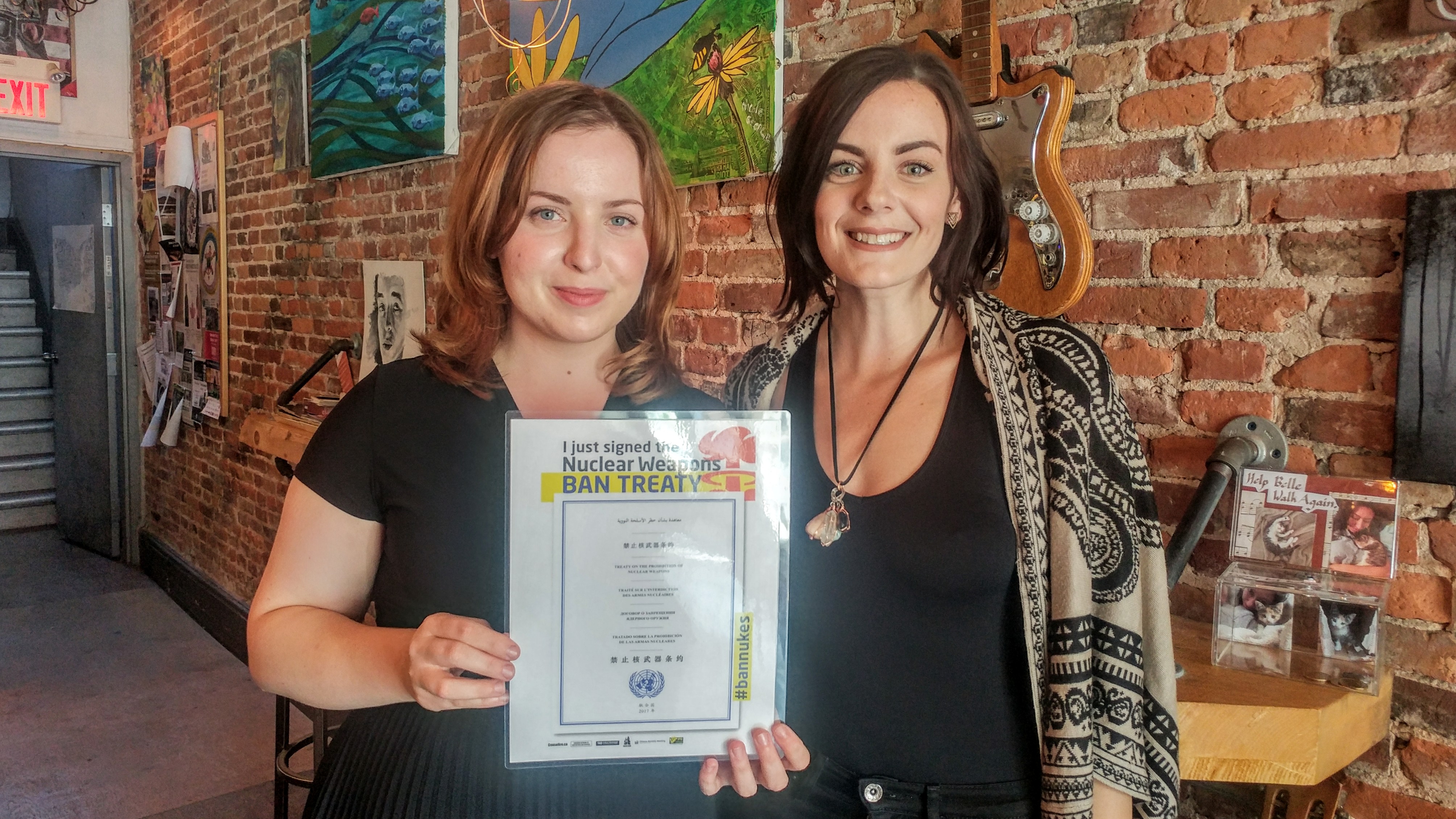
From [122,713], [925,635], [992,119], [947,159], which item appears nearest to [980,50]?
[992,119]

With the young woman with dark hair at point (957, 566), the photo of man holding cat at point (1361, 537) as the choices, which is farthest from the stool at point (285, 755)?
the photo of man holding cat at point (1361, 537)

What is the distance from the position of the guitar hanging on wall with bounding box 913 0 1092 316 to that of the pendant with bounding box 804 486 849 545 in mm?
690

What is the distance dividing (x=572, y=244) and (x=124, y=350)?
5.90m

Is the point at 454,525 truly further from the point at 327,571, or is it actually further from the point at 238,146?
the point at 238,146

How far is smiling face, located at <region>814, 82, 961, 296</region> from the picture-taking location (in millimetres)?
1339

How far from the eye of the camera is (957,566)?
1208mm

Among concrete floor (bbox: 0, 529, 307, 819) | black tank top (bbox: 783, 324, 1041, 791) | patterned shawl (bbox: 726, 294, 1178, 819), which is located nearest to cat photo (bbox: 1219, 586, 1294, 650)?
patterned shawl (bbox: 726, 294, 1178, 819)

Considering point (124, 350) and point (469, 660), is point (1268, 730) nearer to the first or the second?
point (469, 660)

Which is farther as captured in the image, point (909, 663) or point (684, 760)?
point (909, 663)

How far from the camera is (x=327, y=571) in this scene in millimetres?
1138

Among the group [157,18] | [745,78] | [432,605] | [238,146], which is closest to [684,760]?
[432,605]

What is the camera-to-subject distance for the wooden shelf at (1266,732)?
1319mm

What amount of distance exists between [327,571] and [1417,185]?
5.13 ft

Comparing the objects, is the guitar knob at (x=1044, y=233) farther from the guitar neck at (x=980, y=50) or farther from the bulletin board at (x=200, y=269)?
the bulletin board at (x=200, y=269)
